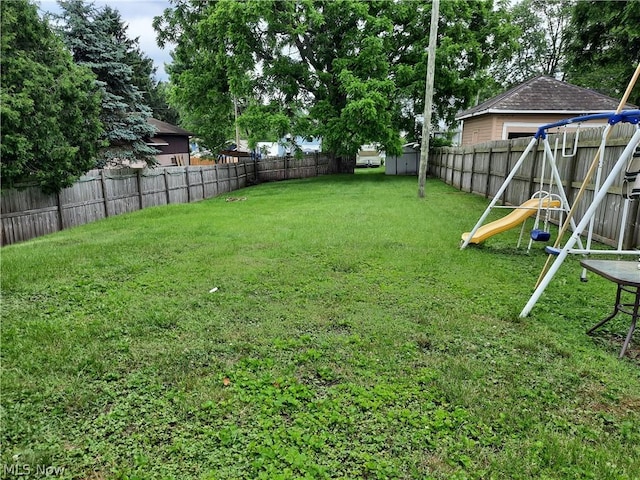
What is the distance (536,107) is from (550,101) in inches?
24.0

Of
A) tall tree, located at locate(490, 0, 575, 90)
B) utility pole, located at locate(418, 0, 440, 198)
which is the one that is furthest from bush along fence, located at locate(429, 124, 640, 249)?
tall tree, located at locate(490, 0, 575, 90)

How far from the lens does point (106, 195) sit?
420 inches

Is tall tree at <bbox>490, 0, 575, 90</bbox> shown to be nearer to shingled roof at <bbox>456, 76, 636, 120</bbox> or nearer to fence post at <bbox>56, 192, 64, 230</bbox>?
shingled roof at <bbox>456, 76, 636, 120</bbox>

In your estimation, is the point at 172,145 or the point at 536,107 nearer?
the point at 536,107

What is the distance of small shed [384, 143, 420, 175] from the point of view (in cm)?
2094

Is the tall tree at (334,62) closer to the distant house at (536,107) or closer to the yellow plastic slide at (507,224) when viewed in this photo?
the distant house at (536,107)

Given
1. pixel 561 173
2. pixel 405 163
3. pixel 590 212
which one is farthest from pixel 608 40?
pixel 590 212

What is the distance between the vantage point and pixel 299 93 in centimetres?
1883

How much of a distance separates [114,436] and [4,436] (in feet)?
1.81

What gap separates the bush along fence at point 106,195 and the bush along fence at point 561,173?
8978 mm

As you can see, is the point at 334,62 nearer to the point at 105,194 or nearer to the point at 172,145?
the point at 105,194

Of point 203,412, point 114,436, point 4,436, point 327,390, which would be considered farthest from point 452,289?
point 4,436

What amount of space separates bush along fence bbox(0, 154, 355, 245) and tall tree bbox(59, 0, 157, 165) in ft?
5.70

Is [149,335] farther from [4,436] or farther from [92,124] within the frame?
[92,124]
